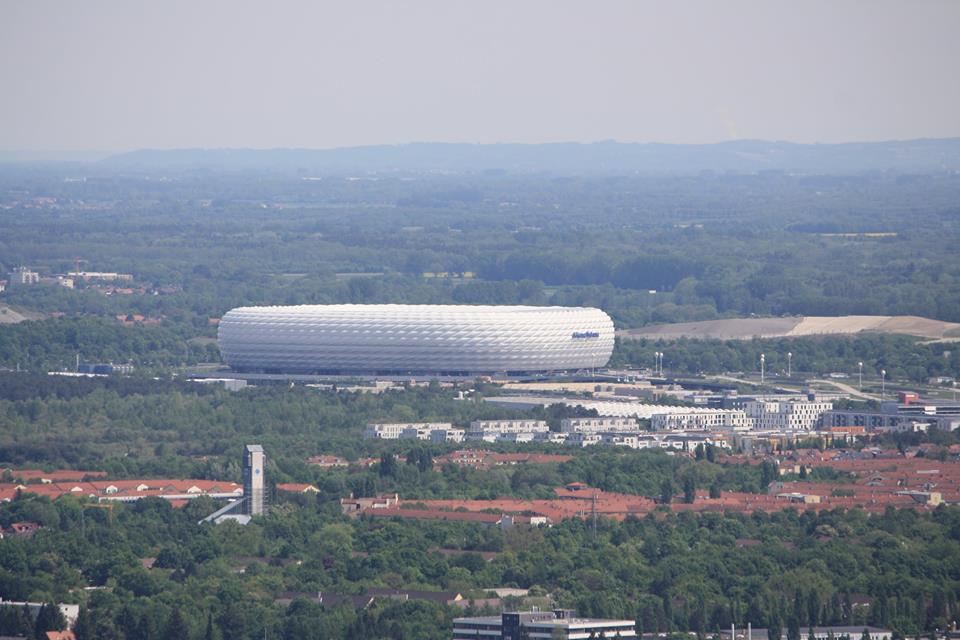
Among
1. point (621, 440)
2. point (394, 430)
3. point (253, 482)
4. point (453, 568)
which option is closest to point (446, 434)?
point (394, 430)

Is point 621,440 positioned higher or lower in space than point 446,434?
higher

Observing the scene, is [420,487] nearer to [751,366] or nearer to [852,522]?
[852,522]

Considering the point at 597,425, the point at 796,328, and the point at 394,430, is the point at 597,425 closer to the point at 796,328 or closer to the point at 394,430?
the point at 394,430

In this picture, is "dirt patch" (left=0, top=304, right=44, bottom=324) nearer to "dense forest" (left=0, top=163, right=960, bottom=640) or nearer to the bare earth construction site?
"dense forest" (left=0, top=163, right=960, bottom=640)

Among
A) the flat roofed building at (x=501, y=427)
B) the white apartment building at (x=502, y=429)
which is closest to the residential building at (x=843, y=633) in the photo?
the white apartment building at (x=502, y=429)

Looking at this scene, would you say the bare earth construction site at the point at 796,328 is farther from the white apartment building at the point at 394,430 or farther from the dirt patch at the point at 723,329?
the white apartment building at the point at 394,430

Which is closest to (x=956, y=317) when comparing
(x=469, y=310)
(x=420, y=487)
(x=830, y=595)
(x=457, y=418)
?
(x=469, y=310)

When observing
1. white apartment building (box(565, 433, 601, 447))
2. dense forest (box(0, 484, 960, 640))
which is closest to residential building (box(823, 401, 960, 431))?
white apartment building (box(565, 433, 601, 447))

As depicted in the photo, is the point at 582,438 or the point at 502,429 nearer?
the point at 582,438
